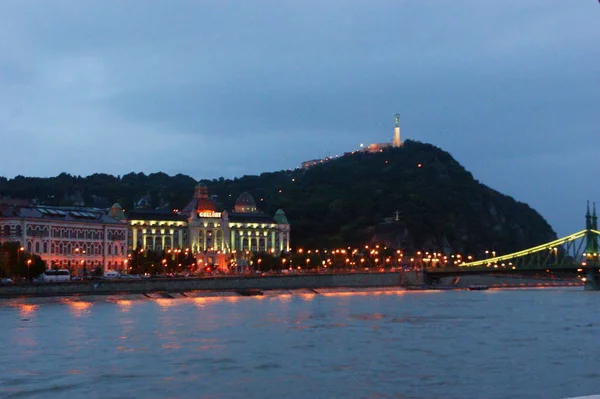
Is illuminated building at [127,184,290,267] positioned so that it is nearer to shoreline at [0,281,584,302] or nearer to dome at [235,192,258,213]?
dome at [235,192,258,213]

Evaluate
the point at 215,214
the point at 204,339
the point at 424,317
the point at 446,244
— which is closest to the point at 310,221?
the point at 446,244

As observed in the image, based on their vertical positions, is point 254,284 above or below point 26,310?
above

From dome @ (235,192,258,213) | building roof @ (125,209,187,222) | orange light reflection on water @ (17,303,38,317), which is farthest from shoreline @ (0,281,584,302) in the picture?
dome @ (235,192,258,213)

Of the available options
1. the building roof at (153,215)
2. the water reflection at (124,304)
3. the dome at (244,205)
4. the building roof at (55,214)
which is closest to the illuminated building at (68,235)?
the building roof at (55,214)

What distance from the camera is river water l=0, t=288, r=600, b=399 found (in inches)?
1007

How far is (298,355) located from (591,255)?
76.8 meters

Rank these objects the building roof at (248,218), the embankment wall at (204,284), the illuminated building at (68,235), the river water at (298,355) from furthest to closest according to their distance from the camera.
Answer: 1. the building roof at (248,218)
2. the illuminated building at (68,235)
3. the embankment wall at (204,284)
4. the river water at (298,355)

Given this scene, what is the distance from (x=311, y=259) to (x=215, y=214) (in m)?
15.0

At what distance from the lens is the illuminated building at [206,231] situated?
126 meters

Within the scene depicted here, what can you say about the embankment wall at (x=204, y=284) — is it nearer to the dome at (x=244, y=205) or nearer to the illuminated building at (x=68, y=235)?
the illuminated building at (x=68, y=235)

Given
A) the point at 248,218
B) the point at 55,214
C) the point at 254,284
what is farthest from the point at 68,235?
the point at 248,218

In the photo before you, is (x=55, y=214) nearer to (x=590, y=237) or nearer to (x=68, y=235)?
(x=68, y=235)

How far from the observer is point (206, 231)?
431ft

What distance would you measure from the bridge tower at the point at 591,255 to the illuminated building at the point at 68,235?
44.5 m
